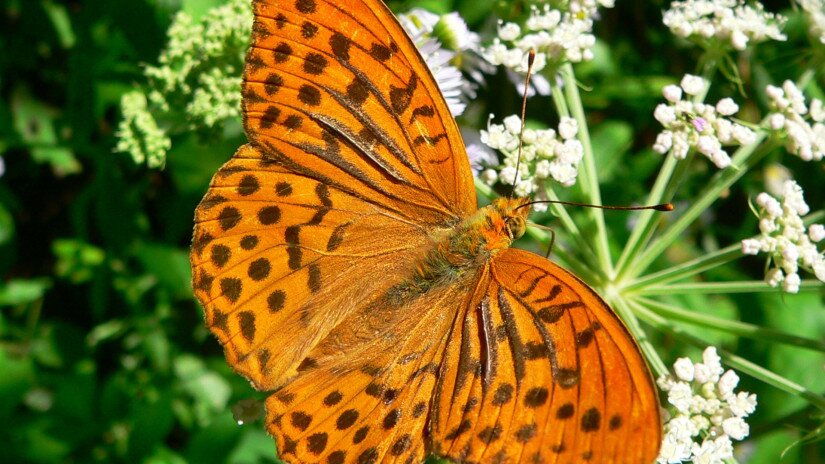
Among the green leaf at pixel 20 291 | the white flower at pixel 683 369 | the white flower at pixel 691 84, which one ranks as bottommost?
the green leaf at pixel 20 291

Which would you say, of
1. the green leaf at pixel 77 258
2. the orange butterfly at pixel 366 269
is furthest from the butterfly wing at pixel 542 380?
the green leaf at pixel 77 258

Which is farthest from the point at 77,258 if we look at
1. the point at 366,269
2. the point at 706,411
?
the point at 706,411

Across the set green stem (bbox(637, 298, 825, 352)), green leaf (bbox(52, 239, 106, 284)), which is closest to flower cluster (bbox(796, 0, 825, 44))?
green stem (bbox(637, 298, 825, 352))

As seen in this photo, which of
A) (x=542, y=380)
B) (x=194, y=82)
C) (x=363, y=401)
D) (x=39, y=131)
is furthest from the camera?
(x=39, y=131)

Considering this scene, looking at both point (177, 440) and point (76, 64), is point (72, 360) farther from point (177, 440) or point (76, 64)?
point (76, 64)

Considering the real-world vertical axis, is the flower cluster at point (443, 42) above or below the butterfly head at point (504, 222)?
above

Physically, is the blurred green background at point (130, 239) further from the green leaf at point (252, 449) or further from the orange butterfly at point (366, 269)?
the orange butterfly at point (366, 269)

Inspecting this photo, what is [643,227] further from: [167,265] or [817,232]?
[167,265]
